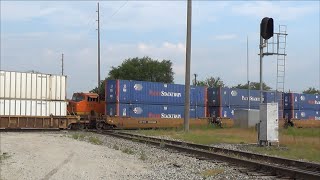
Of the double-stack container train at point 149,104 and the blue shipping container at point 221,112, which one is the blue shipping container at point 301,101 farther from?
the double-stack container train at point 149,104

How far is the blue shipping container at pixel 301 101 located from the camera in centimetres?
4591

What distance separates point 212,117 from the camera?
4047cm

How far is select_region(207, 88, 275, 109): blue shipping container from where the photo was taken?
40.8 meters

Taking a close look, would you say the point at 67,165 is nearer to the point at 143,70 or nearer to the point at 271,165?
the point at 271,165

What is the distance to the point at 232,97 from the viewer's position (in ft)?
138

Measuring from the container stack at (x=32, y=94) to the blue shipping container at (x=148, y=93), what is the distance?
13.4ft

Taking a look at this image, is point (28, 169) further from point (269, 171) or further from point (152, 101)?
point (152, 101)

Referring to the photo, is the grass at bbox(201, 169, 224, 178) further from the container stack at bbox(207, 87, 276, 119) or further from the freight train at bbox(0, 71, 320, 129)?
the container stack at bbox(207, 87, 276, 119)

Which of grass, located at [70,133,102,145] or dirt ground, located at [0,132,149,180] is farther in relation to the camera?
grass, located at [70,133,102,145]

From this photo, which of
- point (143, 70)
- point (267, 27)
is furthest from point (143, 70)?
point (267, 27)

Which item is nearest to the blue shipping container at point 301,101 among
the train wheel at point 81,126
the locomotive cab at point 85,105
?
the locomotive cab at point 85,105

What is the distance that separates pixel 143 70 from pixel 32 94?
2005 inches

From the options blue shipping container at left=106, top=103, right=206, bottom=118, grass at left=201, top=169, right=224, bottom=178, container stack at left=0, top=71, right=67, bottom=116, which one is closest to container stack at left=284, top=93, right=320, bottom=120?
blue shipping container at left=106, top=103, right=206, bottom=118

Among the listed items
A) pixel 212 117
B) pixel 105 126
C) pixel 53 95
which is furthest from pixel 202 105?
pixel 53 95
